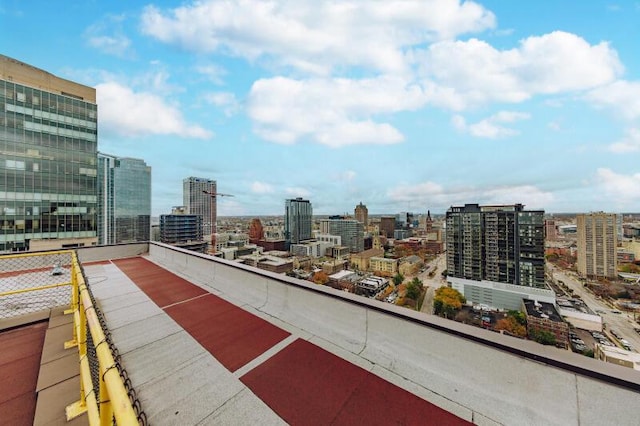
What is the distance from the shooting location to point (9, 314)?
3598 millimetres

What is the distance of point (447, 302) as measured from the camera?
31.8m

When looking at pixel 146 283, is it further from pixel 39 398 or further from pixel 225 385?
pixel 225 385

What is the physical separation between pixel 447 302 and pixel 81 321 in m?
37.2

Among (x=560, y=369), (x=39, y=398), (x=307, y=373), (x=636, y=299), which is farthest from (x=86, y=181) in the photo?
(x=636, y=299)

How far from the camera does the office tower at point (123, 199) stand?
68.5 metres

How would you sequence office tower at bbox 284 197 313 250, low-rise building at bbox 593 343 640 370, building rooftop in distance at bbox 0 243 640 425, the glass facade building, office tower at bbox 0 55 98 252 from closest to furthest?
building rooftop in distance at bbox 0 243 640 425 < low-rise building at bbox 593 343 640 370 < office tower at bbox 0 55 98 252 < the glass facade building < office tower at bbox 284 197 313 250

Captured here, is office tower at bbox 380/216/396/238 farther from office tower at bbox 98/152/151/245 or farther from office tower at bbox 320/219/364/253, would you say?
office tower at bbox 98/152/151/245

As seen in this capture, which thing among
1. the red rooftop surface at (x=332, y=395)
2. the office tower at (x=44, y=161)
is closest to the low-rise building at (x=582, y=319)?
the red rooftop surface at (x=332, y=395)

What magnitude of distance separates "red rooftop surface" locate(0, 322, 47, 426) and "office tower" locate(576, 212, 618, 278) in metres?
74.3

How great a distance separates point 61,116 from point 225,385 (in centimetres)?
3277

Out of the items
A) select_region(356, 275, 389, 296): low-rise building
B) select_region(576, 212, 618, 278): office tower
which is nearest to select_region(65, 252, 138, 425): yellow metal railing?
select_region(356, 275, 389, 296): low-rise building

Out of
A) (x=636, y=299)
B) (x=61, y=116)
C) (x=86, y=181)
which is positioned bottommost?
(x=636, y=299)

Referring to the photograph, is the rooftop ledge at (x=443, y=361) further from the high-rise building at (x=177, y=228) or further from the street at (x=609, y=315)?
the high-rise building at (x=177, y=228)

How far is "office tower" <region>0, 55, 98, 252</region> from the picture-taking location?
19.8 meters
